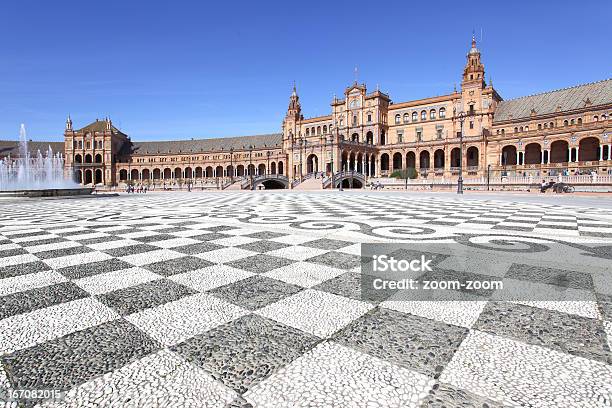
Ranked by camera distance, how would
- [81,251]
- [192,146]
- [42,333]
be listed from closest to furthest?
[42,333], [81,251], [192,146]

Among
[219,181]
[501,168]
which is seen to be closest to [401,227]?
[219,181]

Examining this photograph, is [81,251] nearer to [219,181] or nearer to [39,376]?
[39,376]

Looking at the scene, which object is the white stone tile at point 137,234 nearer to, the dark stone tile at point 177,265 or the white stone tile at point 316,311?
the dark stone tile at point 177,265

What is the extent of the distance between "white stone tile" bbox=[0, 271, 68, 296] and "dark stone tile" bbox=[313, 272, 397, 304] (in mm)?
2379

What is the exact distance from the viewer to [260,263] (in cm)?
359

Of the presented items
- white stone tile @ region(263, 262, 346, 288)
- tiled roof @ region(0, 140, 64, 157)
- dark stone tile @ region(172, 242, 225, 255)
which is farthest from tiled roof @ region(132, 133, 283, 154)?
white stone tile @ region(263, 262, 346, 288)

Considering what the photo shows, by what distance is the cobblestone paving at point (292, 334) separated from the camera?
1444mm

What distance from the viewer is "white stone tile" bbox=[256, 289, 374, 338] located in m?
2.08

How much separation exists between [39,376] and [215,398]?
2.86ft

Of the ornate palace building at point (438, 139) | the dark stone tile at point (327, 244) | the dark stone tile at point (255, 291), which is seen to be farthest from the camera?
the ornate palace building at point (438, 139)

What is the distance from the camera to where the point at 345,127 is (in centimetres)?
6631

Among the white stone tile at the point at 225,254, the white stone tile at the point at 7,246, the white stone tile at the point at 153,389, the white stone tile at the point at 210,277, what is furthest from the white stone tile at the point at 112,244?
the white stone tile at the point at 153,389

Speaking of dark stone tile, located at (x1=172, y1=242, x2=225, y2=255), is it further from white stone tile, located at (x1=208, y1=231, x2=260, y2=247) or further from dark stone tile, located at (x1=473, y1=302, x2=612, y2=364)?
dark stone tile, located at (x1=473, y1=302, x2=612, y2=364)

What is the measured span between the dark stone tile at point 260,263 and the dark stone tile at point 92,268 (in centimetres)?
113
